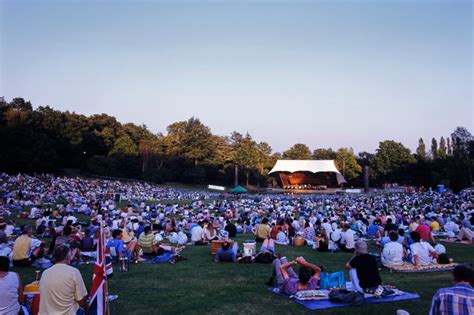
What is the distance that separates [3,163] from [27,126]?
227 inches

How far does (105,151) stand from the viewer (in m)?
60.4

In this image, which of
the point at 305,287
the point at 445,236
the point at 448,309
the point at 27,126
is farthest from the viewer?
the point at 27,126

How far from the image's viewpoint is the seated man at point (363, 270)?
20.5ft

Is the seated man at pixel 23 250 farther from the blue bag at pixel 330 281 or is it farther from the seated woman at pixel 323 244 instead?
the seated woman at pixel 323 244

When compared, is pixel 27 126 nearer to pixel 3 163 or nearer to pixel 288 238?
pixel 3 163

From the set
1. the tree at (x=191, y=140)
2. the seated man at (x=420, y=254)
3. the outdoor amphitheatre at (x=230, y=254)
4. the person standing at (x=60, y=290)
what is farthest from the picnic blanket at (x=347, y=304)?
the tree at (x=191, y=140)

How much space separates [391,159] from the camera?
64.6m

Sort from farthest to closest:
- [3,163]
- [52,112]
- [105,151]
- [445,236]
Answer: [105,151] < [52,112] < [3,163] < [445,236]

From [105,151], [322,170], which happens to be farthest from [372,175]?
[105,151]

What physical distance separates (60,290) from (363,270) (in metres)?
A: 4.60

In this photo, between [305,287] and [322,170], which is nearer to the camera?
[305,287]

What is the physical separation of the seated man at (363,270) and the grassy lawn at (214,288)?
1.23ft

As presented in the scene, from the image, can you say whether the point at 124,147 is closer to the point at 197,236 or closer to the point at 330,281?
the point at 197,236

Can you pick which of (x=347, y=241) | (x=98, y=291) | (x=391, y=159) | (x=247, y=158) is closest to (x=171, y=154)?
(x=247, y=158)
